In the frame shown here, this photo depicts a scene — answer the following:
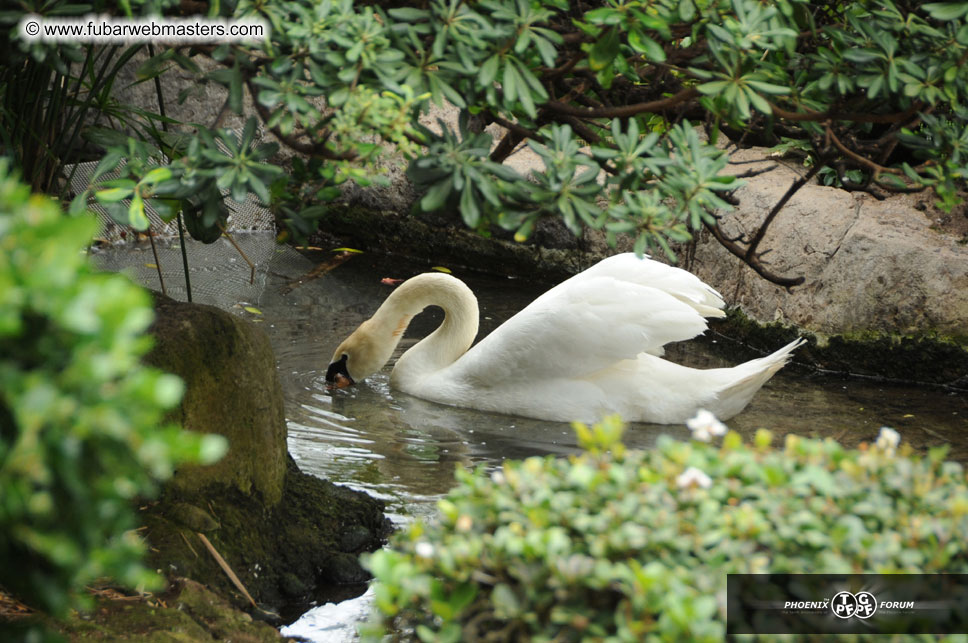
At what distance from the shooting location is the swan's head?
6.04 m

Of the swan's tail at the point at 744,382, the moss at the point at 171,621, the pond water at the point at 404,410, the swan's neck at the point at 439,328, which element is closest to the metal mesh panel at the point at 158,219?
the pond water at the point at 404,410

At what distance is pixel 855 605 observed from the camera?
1.87m

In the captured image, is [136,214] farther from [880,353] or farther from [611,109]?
[880,353]

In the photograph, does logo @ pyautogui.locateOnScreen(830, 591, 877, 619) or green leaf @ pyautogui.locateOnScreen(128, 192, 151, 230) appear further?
green leaf @ pyautogui.locateOnScreen(128, 192, 151, 230)

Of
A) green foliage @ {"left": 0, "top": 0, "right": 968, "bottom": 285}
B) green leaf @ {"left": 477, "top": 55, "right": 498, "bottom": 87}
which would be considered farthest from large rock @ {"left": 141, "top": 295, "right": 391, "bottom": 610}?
green leaf @ {"left": 477, "top": 55, "right": 498, "bottom": 87}

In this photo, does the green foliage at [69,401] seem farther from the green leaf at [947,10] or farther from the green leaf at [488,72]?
the green leaf at [947,10]

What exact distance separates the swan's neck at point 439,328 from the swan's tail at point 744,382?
1.59 meters

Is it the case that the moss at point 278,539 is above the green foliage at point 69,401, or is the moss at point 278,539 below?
below

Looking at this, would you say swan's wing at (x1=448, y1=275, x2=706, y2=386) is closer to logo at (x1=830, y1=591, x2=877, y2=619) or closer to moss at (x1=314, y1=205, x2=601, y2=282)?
moss at (x1=314, y1=205, x2=601, y2=282)

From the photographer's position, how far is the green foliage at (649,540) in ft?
5.88

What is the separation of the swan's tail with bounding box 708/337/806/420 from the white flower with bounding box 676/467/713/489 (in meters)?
3.65

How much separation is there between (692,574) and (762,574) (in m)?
0.14

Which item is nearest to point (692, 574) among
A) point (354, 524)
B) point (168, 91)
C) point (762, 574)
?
point (762, 574)

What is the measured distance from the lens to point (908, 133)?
2920mm
